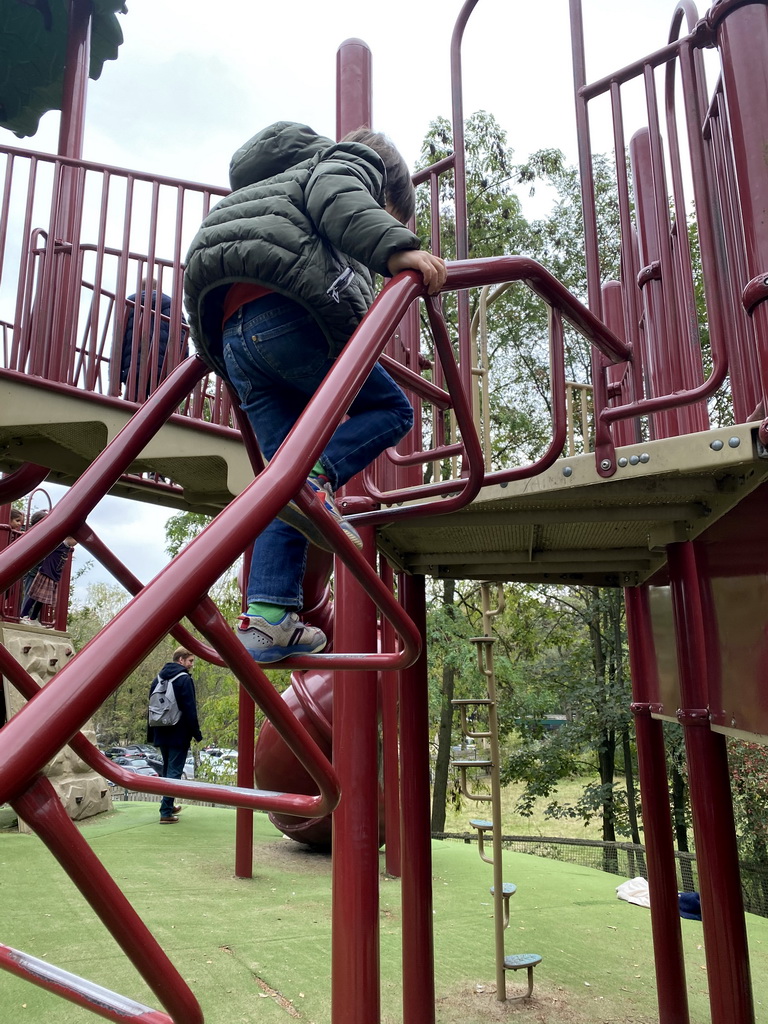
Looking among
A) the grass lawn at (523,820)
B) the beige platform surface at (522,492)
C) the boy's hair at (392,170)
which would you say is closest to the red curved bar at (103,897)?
the boy's hair at (392,170)

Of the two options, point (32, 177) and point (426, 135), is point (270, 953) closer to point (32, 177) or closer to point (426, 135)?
point (32, 177)

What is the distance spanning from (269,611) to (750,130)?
1.37 m

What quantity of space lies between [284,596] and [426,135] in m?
13.5

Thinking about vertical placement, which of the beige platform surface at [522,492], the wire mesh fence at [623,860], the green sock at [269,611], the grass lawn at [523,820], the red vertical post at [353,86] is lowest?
the grass lawn at [523,820]

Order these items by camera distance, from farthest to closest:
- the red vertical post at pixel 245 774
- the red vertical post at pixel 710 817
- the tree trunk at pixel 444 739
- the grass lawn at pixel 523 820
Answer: the grass lawn at pixel 523 820, the tree trunk at pixel 444 739, the red vertical post at pixel 245 774, the red vertical post at pixel 710 817

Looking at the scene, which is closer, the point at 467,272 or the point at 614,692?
the point at 467,272

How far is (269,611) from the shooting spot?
1369 mm

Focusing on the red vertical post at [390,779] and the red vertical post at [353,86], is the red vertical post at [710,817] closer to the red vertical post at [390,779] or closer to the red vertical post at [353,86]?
the red vertical post at [353,86]

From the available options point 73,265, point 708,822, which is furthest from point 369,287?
point 73,265

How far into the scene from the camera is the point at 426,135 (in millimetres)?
13141

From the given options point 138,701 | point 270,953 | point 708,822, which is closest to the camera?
point 708,822

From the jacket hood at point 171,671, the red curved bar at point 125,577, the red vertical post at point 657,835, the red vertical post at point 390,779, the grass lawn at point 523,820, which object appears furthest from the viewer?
the grass lawn at point 523,820

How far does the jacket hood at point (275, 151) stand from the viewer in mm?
Result: 1476

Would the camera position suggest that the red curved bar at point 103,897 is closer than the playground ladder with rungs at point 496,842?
Yes
